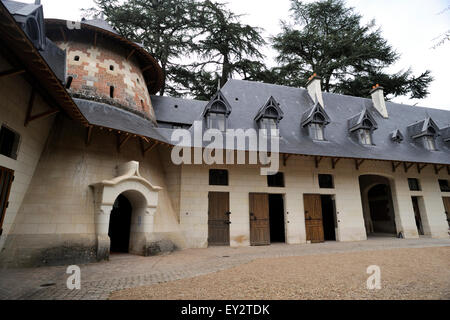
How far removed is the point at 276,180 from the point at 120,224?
7794 millimetres

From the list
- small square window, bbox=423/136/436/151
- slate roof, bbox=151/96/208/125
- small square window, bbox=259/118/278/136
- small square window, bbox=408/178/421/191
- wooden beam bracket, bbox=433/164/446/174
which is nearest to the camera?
small square window, bbox=259/118/278/136

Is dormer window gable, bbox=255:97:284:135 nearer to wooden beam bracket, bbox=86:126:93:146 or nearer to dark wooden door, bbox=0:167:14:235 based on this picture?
wooden beam bracket, bbox=86:126:93:146

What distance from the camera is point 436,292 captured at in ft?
12.8

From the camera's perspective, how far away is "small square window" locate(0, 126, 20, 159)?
20.2ft

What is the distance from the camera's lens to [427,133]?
1486cm

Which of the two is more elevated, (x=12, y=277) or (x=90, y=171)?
(x=90, y=171)

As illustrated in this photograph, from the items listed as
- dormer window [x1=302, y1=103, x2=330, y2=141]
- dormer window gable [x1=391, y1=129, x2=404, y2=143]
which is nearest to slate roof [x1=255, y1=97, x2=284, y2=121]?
dormer window [x1=302, y1=103, x2=330, y2=141]

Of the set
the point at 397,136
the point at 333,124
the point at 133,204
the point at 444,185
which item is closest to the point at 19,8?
the point at 133,204

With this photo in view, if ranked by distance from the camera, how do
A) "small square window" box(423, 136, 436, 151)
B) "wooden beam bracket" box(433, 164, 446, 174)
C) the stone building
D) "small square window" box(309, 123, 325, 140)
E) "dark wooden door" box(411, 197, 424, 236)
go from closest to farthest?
the stone building, "small square window" box(309, 123, 325, 140), "dark wooden door" box(411, 197, 424, 236), "wooden beam bracket" box(433, 164, 446, 174), "small square window" box(423, 136, 436, 151)

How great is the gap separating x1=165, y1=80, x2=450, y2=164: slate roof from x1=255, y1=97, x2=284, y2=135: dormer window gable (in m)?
0.48
